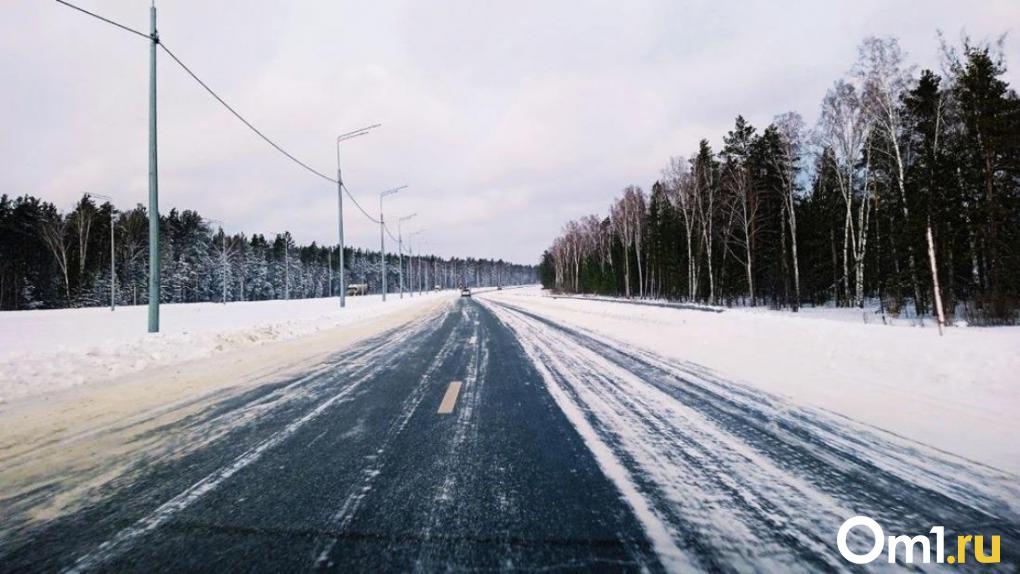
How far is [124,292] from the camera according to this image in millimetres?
57531

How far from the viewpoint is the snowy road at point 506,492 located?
2.03 meters

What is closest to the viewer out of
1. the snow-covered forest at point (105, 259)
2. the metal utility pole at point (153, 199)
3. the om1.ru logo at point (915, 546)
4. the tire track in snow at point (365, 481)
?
the om1.ru logo at point (915, 546)

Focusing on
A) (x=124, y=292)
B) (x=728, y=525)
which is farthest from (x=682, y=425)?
(x=124, y=292)

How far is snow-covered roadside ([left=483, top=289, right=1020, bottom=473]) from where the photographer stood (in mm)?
3988

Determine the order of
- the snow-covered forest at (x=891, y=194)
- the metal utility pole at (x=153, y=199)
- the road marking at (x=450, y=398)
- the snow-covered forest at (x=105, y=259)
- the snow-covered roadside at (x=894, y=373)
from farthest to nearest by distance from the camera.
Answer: the snow-covered forest at (x=105, y=259), the snow-covered forest at (x=891, y=194), the metal utility pole at (x=153, y=199), the road marking at (x=450, y=398), the snow-covered roadside at (x=894, y=373)

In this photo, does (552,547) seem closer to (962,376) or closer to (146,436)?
(146,436)

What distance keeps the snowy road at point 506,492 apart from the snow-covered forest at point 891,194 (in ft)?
29.6

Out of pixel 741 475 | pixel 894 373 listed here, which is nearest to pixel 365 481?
pixel 741 475

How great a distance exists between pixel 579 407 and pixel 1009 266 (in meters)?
21.5

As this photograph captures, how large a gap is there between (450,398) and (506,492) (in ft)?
8.68

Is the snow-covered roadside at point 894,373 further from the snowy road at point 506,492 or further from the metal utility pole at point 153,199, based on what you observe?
the metal utility pole at point 153,199

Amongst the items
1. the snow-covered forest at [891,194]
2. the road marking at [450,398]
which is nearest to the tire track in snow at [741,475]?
the road marking at [450,398]

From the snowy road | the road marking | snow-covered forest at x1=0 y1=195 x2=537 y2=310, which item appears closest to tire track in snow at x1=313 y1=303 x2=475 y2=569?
the snowy road

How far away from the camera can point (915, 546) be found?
6.88 ft
